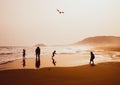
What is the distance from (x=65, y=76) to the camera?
7812 mm

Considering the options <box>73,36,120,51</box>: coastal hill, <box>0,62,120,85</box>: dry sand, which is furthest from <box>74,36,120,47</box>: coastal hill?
<box>0,62,120,85</box>: dry sand

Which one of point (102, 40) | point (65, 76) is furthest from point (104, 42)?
point (65, 76)

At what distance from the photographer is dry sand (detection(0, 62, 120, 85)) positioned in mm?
7355

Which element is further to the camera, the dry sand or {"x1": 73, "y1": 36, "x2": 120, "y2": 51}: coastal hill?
{"x1": 73, "y1": 36, "x2": 120, "y2": 51}: coastal hill

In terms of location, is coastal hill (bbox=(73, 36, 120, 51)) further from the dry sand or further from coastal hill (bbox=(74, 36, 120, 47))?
the dry sand

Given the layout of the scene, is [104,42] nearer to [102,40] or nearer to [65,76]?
[102,40]

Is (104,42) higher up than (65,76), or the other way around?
(104,42)

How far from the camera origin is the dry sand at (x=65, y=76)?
24.1ft

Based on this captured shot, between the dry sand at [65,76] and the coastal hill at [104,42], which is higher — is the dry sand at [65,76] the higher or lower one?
the lower one

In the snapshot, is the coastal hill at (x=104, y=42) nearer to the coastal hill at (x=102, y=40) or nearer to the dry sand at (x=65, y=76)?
the coastal hill at (x=102, y=40)

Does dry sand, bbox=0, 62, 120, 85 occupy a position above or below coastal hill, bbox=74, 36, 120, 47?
below

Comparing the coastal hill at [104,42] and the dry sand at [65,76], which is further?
the coastal hill at [104,42]

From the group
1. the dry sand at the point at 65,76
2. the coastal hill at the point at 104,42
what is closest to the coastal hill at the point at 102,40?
the coastal hill at the point at 104,42

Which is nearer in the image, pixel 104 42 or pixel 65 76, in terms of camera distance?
pixel 65 76
